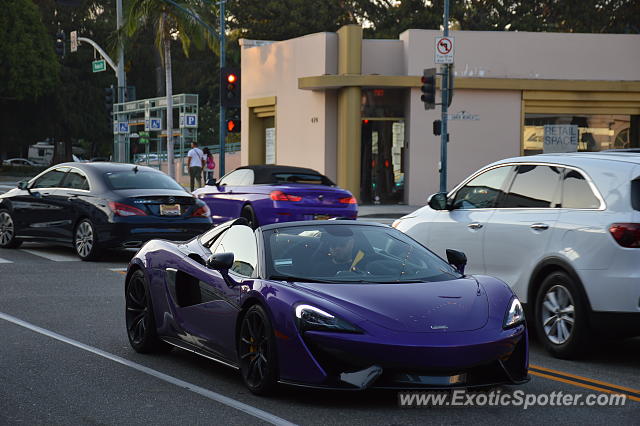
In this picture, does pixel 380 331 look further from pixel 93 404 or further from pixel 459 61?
pixel 459 61

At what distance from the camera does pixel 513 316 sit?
7.11 m

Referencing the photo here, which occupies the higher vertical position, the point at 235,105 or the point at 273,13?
the point at 273,13

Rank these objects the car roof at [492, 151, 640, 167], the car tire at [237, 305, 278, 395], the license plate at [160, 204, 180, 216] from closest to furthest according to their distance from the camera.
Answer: the car tire at [237, 305, 278, 395], the car roof at [492, 151, 640, 167], the license plate at [160, 204, 180, 216]

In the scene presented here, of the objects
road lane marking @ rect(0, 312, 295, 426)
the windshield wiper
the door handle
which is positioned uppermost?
the door handle

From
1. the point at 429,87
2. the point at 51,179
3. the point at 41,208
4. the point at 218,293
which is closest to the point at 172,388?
the point at 218,293

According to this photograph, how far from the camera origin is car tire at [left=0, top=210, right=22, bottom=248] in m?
18.3

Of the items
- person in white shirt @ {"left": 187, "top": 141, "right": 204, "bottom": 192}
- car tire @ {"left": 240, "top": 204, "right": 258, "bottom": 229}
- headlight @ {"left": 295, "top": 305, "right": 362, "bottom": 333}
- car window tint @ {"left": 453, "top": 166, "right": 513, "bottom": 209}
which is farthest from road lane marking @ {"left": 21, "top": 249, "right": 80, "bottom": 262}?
person in white shirt @ {"left": 187, "top": 141, "right": 204, "bottom": 192}

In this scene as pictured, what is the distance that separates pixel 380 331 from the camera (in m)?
6.60

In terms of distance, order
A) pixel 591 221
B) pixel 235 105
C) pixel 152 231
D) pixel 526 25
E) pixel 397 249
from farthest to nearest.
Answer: pixel 526 25 < pixel 235 105 < pixel 152 231 < pixel 591 221 < pixel 397 249

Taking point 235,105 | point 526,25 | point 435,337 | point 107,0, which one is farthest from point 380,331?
point 107,0

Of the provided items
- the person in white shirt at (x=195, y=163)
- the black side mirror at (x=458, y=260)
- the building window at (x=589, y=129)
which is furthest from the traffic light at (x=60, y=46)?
the black side mirror at (x=458, y=260)

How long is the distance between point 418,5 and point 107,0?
91.9 feet

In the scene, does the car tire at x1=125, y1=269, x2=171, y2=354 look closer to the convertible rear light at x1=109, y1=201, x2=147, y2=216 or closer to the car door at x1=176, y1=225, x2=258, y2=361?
the car door at x1=176, y1=225, x2=258, y2=361

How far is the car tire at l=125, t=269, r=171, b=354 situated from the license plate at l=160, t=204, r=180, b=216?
7.41 m
